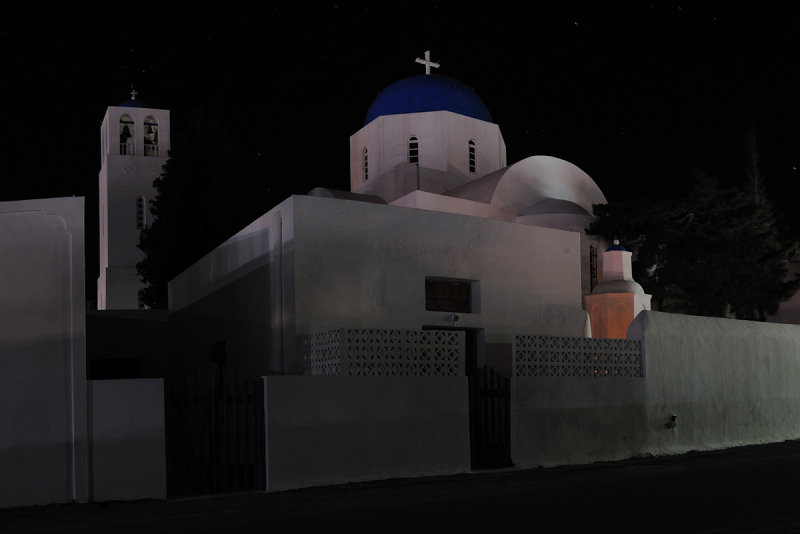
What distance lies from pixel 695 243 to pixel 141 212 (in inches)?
814

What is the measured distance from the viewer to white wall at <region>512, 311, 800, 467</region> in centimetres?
1231

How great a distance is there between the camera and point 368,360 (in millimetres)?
11164

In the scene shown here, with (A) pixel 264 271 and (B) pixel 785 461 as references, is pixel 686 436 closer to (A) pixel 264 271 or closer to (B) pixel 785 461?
(B) pixel 785 461

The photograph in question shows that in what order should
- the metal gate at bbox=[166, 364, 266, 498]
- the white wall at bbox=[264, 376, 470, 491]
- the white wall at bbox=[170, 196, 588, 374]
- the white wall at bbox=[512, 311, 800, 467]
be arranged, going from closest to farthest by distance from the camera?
the metal gate at bbox=[166, 364, 266, 498] → the white wall at bbox=[264, 376, 470, 491] → the white wall at bbox=[512, 311, 800, 467] → the white wall at bbox=[170, 196, 588, 374]

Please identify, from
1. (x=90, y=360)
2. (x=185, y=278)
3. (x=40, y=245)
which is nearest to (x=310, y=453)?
(x=40, y=245)

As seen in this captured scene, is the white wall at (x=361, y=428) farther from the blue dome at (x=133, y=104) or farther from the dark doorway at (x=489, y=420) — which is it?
the blue dome at (x=133, y=104)

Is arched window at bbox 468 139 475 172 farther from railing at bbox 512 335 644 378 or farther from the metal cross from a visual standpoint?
railing at bbox 512 335 644 378

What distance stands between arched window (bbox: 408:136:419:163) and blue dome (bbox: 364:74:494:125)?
33.8 inches

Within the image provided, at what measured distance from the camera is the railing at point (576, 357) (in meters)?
12.3

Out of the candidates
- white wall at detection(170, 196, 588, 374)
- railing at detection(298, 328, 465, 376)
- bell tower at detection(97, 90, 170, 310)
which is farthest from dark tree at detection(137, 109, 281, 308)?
railing at detection(298, 328, 465, 376)

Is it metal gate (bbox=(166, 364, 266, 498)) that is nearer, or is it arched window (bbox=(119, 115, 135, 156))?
metal gate (bbox=(166, 364, 266, 498))

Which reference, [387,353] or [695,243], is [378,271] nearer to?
[387,353]

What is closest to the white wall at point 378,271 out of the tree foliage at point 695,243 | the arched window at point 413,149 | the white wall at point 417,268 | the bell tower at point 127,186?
the white wall at point 417,268

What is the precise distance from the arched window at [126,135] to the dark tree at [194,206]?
16.4 feet
